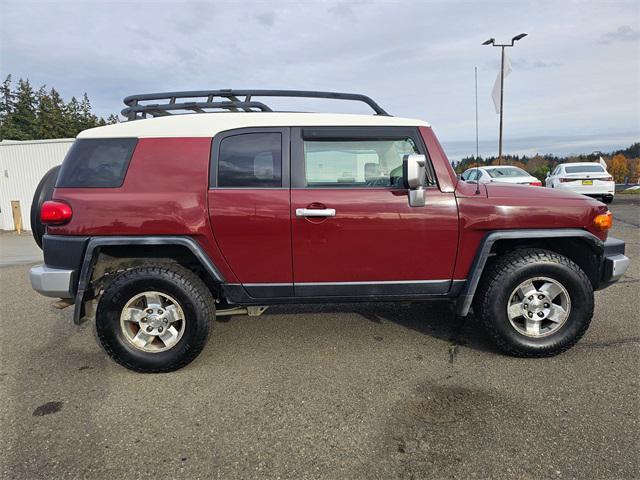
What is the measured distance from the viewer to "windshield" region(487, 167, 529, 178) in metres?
11.8

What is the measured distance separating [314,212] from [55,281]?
1978mm

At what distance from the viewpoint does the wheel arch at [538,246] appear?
316 cm

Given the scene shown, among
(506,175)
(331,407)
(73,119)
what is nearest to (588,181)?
(506,175)

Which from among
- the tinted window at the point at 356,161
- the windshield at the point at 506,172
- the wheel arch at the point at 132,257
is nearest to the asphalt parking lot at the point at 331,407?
the wheel arch at the point at 132,257

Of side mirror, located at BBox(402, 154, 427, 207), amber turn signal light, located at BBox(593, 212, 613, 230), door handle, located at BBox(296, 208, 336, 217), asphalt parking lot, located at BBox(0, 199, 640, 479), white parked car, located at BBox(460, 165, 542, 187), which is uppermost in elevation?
white parked car, located at BBox(460, 165, 542, 187)

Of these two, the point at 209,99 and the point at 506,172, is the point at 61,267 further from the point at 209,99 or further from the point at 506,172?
the point at 506,172

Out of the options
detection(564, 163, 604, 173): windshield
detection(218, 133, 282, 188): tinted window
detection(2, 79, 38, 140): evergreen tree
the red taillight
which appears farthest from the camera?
detection(2, 79, 38, 140): evergreen tree

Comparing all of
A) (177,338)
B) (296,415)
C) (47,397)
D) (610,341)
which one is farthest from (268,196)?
(610,341)

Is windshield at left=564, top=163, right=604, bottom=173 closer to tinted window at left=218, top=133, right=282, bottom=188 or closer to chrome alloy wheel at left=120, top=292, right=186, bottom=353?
tinted window at left=218, top=133, right=282, bottom=188

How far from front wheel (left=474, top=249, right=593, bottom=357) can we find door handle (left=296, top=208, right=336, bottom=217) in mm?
1365

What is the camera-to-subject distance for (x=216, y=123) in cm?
317

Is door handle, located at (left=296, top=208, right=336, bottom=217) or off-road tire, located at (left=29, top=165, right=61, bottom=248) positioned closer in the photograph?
door handle, located at (left=296, top=208, right=336, bottom=217)

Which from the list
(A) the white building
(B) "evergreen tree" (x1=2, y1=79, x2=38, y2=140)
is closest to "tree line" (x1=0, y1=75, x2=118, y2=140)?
(B) "evergreen tree" (x1=2, y1=79, x2=38, y2=140)

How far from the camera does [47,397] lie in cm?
284
